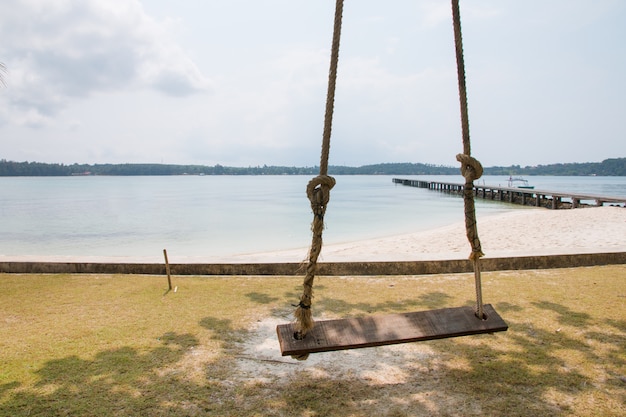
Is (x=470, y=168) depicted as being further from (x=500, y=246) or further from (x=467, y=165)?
(x=500, y=246)

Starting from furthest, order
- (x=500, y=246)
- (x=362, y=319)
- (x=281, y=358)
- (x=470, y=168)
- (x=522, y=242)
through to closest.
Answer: (x=522, y=242) → (x=500, y=246) → (x=281, y=358) → (x=470, y=168) → (x=362, y=319)

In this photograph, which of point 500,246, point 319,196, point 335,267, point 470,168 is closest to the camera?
point 319,196

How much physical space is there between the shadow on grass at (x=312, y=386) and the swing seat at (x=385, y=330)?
1.29ft

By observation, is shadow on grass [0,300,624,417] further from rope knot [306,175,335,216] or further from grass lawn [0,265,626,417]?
rope knot [306,175,335,216]

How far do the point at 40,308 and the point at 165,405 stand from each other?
2.88 meters

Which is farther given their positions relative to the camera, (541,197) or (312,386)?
(541,197)

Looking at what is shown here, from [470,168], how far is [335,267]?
339 centimetres

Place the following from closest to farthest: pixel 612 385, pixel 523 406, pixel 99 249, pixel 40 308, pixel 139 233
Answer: pixel 523 406 → pixel 612 385 → pixel 40 308 → pixel 99 249 → pixel 139 233

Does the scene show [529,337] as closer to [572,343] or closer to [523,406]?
[572,343]

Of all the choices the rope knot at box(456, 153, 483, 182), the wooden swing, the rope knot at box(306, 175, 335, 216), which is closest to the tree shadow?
the wooden swing

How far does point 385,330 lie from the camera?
283 cm

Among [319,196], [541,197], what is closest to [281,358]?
[319,196]

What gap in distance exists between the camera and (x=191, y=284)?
574cm

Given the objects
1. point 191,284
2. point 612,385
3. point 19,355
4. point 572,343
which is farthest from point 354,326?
point 191,284
